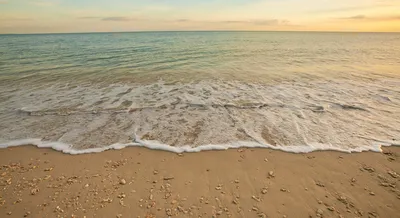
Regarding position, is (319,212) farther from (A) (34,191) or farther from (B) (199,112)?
(A) (34,191)

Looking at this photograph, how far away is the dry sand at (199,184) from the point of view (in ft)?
12.7

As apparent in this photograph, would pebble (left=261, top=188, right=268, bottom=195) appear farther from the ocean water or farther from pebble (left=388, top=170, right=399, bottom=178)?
pebble (left=388, top=170, right=399, bottom=178)

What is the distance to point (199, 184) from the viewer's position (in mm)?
4500

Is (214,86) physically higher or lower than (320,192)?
higher

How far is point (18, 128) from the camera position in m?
6.92

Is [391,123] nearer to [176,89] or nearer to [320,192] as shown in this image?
[320,192]

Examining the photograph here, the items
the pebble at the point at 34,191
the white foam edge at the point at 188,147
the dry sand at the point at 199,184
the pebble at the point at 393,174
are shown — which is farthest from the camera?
the white foam edge at the point at 188,147

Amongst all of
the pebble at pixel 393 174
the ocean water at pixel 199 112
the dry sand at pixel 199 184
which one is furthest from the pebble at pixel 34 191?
the pebble at pixel 393 174

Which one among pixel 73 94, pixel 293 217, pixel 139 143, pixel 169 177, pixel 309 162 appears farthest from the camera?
pixel 73 94

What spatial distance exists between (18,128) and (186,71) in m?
11.2

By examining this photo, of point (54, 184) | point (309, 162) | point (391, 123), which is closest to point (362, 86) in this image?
point (391, 123)

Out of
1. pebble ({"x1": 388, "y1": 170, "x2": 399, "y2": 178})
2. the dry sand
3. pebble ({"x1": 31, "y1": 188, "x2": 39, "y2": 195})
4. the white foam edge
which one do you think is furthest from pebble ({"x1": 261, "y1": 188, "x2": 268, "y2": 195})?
pebble ({"x1": 31, "y1": 188, "x2": 39, "y2": 195})

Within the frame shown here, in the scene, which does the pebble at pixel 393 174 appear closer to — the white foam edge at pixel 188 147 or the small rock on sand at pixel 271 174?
the white foam edge at pixel 188 147

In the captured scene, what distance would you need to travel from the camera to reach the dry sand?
3861 millimetres
